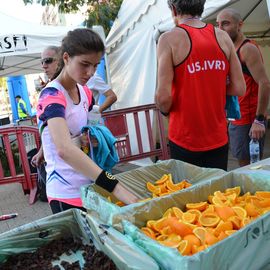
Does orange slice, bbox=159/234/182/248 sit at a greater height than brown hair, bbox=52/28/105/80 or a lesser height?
lesser

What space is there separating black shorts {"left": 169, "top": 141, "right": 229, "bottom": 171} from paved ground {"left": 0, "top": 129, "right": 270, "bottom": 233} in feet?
8.27

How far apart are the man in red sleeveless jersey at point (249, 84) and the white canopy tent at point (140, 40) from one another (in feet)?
5.78

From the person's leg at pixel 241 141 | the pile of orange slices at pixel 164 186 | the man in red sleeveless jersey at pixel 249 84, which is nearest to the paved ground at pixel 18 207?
the person's leg at pixel 241 141

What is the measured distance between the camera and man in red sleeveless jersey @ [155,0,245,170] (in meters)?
1.91

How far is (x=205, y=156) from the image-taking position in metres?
2.06

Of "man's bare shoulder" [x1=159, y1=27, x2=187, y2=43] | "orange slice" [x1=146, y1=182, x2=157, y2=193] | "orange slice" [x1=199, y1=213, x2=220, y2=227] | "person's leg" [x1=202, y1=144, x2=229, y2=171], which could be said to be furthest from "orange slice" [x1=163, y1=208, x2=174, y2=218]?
"man's bare shoulder" [x1=159, y1=27, x2=187, y2=43]

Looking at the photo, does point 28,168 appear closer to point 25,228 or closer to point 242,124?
point 242,124

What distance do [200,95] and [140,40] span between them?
3.87 metres

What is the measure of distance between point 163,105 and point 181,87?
0.49ft

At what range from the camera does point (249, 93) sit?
2902 millimetres

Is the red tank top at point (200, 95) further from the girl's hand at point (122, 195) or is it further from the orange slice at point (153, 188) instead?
the girl's hand at point (122, 195)

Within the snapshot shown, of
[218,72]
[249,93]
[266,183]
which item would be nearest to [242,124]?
[249,93]

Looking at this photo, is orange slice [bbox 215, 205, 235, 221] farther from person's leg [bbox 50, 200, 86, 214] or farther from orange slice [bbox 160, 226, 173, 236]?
person's leg [bbox 50, 200, 86, 214]

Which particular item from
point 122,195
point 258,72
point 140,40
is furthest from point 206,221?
point 140,40
